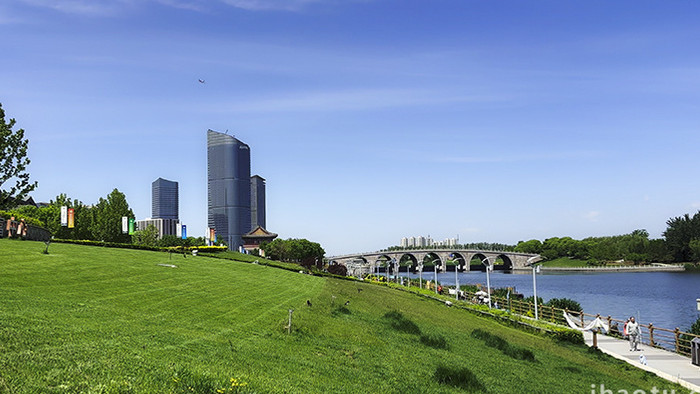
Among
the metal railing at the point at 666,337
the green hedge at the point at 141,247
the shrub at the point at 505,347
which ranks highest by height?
the green hedge at the point at 141,247

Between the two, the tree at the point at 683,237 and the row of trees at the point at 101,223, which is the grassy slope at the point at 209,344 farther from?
the tree at the point at 683,237

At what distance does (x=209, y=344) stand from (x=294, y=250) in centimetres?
12569

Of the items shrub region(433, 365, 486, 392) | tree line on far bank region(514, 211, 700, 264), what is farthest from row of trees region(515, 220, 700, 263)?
shrub region(433, 365, 486, 392)

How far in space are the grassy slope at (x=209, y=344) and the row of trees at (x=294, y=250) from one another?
4164 inches

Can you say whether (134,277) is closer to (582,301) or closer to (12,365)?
(12,365)

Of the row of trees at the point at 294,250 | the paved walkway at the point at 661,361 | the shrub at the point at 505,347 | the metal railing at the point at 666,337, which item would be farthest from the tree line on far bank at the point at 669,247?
the shrub at the point at 505,347

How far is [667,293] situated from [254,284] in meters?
81.5

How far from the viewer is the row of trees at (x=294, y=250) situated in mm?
135500

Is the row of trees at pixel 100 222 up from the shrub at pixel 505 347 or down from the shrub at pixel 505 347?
up

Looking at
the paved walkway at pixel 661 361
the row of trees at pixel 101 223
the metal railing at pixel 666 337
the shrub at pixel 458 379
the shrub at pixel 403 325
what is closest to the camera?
the shrub at pixel 458 379

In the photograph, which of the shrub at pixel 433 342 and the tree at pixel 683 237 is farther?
the tree at pixel 683 237

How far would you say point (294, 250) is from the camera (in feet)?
457

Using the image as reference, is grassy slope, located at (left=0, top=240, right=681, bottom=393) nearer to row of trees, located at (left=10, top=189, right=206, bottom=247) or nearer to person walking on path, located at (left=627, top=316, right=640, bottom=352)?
person walking on path, located at (left=627, top=316, right=640, bottom=352)

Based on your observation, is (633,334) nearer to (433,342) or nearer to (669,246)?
(433,342)
